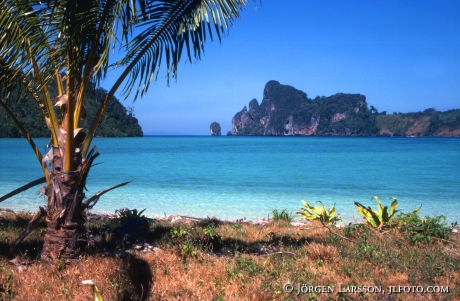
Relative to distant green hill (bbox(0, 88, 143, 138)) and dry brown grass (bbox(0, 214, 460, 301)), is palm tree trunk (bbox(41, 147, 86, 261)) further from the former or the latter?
distant green hill (bbox(0, 88, 143, 138))

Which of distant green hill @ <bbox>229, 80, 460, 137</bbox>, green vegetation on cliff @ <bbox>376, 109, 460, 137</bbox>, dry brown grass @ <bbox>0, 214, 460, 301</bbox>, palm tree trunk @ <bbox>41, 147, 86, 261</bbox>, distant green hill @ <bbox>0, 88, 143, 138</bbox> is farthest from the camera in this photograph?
distant green hill @ <bbox>229, 80, 460, 137</bbox>

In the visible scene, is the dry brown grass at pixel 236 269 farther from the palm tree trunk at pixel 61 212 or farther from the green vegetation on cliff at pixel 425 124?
the green vegetation on cliff at pixel 425 124

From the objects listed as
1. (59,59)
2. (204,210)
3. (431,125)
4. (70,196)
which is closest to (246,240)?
(70,196)

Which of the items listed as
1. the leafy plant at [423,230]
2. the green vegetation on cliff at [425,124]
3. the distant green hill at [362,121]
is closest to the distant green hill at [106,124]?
the leafy plant at [423,230]

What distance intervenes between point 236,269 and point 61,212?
193 centimetres

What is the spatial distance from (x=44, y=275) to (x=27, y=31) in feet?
7.72

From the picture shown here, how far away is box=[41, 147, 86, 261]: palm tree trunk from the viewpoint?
4516mm

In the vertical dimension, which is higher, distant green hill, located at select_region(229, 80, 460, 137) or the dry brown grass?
distant green hill, located at select_region(229, 80, 460, 137)

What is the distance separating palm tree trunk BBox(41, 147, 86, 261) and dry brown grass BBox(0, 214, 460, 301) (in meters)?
0.19

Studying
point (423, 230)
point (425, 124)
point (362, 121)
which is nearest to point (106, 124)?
point (423, 230)

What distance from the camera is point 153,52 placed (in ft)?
16.9

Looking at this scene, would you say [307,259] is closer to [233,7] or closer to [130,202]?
[233,7]

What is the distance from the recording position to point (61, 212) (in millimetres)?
4523

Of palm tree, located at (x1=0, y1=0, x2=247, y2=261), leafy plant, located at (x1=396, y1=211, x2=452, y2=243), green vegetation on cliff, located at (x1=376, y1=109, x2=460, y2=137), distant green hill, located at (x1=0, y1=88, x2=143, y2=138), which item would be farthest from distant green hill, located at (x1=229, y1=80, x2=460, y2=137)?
palm tree, located at (x1=0, y1=0, x2=247, y2=261)
